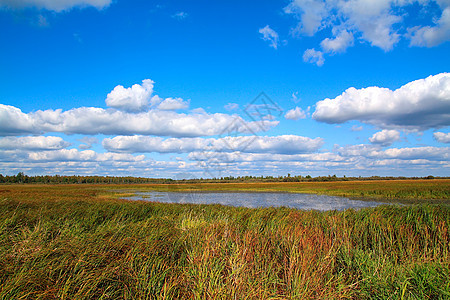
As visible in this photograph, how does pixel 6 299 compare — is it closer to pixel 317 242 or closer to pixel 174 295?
pixel 174 295

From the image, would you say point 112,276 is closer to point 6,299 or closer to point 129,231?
point 6,299

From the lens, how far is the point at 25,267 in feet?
14.5

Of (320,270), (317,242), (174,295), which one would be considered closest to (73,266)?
(174,295)

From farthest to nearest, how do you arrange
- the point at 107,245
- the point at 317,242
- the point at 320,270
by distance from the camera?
the point at 317,242
the point at 107,245
the point at 320,270

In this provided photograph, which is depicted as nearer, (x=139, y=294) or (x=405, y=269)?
(x=139, y=294)

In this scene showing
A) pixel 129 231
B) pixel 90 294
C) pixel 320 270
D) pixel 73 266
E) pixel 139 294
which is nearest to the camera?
pixel 90 294

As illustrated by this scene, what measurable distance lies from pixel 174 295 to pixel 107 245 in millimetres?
2014

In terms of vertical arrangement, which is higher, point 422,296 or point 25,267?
point 25,267

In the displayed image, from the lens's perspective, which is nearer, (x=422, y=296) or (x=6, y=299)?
(x=6, y=299)

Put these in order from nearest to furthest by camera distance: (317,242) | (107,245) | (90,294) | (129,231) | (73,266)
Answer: (90,294) → (73,266) → (107,245) → (317,242) → (129,231)

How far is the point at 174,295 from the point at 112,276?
1099 millimetres

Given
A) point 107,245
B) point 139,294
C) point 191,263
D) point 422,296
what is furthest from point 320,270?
point 107,245

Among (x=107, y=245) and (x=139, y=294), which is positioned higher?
(x=107, y=245)

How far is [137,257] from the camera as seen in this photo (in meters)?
5.28
